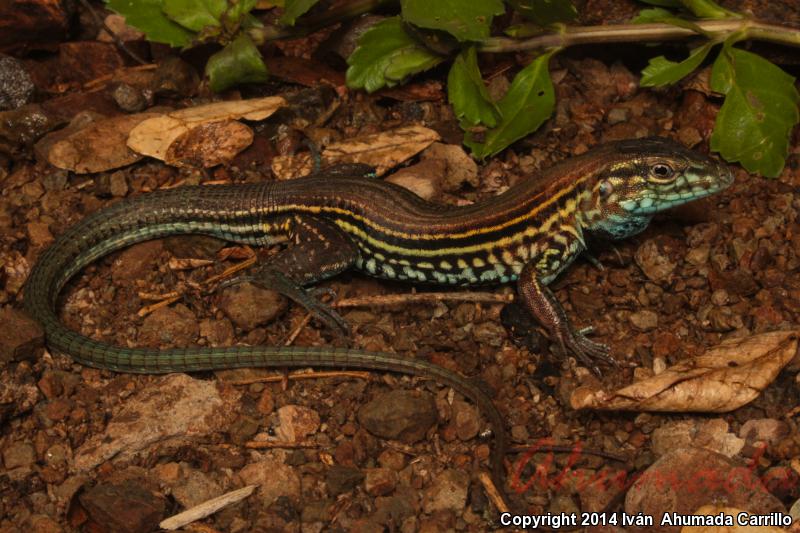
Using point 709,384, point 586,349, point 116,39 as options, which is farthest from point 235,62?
point 709,384

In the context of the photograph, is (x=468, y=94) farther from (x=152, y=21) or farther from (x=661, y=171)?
(x=152, y=21)

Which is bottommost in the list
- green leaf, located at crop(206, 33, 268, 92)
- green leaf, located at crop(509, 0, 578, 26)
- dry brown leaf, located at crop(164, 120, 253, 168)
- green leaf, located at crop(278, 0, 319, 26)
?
dry brown leaf, located at crop(164, 120, 253, 168)

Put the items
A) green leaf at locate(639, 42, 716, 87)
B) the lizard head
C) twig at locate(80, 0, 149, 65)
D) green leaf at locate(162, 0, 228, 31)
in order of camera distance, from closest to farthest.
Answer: the lizard head
green leaf at locate(639, 42, 716, 87)
green leaf at locate(162, 0, 228, 31)
twig at locate(80, 0, 149, 65)

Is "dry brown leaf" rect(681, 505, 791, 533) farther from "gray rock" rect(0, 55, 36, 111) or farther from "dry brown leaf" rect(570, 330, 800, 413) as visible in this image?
"gray rock" rect(0, 55, 36, 111)

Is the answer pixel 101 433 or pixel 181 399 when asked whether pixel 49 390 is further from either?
pixel 181 399

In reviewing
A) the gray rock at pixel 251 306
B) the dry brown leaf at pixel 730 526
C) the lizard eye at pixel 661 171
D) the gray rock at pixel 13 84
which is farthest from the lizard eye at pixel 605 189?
the gray rock at pixel 13 84

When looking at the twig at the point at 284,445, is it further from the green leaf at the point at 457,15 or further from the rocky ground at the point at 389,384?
the green leaf at the point at 457,15

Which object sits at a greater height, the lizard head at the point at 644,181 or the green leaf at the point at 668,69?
the green leaf at the point at 668,69

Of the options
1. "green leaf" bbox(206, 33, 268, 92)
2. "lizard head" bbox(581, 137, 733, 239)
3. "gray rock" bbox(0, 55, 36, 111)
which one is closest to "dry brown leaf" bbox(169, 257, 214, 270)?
"green leaf" bbox(206, 33, 268, 92)
